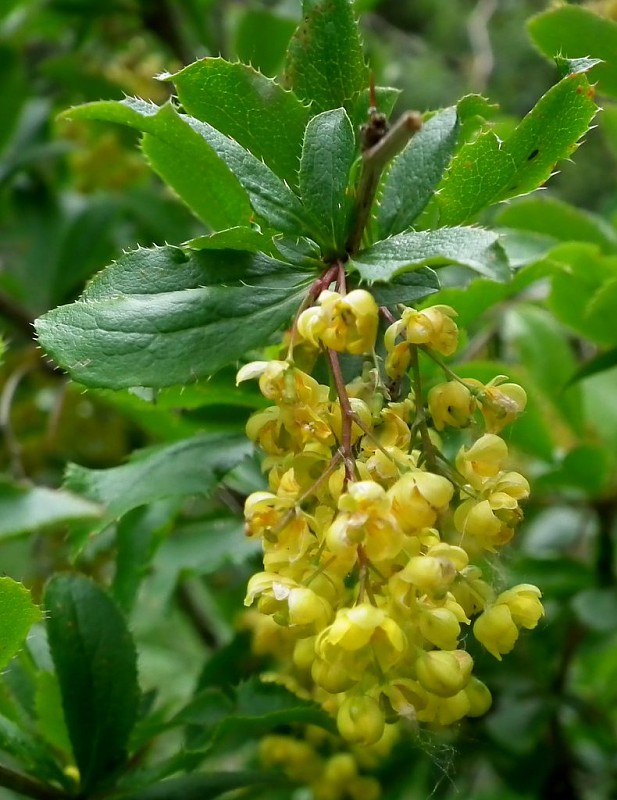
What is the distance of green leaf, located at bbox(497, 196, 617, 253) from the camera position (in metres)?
0.97

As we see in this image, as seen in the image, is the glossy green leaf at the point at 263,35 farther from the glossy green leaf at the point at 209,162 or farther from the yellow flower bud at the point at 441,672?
the yellow flower bud at the point at 441,672

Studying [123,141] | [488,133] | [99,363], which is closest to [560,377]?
[488,133]

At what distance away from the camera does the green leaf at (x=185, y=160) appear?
0.57 meters

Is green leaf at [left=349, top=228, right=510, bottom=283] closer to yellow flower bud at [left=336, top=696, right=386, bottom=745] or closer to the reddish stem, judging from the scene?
the reddish stem

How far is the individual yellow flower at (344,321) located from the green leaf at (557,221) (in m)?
0.51

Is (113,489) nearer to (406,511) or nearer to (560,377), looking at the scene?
(406,511)

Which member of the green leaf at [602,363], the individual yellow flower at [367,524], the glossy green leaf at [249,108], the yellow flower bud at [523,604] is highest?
the glossy green leaf at [249,108]

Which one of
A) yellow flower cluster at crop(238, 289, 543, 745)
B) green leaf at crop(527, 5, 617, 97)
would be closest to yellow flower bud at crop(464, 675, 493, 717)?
yellow flower cluster at crop(238, 289, 543, 745)

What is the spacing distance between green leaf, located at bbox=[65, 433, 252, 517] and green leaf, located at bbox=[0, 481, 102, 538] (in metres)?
0.02

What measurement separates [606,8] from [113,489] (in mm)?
1025

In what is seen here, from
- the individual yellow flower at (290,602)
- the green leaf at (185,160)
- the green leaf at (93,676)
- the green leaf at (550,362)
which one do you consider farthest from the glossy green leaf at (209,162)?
the green leaf at (550,362)

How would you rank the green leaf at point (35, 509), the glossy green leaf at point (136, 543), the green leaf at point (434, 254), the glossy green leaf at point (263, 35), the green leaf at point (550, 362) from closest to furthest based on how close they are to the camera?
the green leaf at point (434, 254) < the green leaf at point (35, 509) < the glossy green leaf at point (136, 543) < the green leaf at point (550, 362) < the glossy green leaf at point (263, 35)

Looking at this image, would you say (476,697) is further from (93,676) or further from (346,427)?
(93,676)

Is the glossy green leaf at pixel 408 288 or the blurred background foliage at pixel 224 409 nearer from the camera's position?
the glossy green leaf at pixel 408 288
